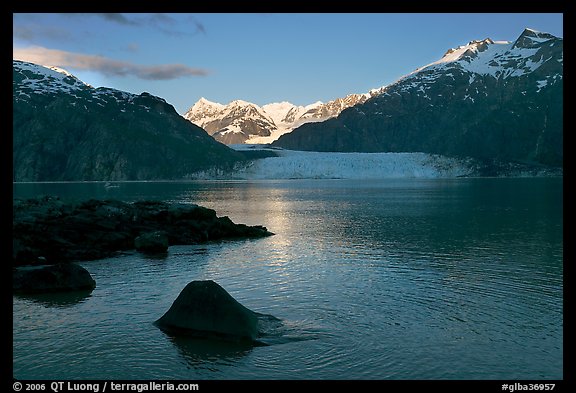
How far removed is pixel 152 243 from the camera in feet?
125

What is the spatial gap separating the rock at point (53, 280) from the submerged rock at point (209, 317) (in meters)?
8.39

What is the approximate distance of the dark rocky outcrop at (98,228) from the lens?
117 ft

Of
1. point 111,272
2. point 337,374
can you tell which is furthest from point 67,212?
point 337,374

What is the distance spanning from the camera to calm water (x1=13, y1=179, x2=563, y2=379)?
15.4 meters

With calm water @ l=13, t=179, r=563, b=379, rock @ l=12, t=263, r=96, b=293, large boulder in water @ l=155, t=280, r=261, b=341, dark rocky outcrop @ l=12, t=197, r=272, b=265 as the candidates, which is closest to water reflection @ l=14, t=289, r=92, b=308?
calm water @ l=13, t=179, r=563, b=379

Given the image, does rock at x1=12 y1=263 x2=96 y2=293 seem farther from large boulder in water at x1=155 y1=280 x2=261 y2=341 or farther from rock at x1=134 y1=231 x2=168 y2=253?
rock at x1=134 y1=231 x2=168 y2=253

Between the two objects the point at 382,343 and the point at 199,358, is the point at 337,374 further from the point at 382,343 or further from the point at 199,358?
the point at 199,358

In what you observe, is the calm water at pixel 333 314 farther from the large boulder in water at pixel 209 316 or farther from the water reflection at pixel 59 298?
the large boulder in water at pixel 209 316

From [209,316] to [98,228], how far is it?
2634 centimetres

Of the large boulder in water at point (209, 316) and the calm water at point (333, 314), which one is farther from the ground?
the large boulder in water at point (209, 316)

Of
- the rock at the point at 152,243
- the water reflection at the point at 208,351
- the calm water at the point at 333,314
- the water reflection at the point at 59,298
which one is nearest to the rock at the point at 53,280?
the water reflection at the point at 59,298

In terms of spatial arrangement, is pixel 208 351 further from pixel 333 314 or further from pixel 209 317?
pixel 333 314

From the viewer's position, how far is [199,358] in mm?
16109

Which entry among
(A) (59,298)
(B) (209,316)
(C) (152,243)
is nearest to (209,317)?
(B) (209,316)
